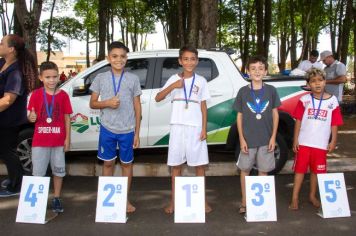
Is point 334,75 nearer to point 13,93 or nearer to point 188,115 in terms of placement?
point 188,115

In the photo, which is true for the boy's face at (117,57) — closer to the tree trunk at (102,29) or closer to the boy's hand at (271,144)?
the boy's hand at (271,144)

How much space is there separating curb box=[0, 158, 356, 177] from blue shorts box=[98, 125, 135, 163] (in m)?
1.92

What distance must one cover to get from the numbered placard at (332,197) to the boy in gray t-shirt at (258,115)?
25.0 inches

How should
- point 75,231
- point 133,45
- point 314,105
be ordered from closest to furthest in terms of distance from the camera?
1. point 75,231
2. point 314,105
3. point 133,45

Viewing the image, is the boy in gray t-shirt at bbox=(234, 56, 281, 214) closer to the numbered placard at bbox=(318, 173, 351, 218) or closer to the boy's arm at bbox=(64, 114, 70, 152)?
the numbered placard at bbox=(318, 173, 351, 218)

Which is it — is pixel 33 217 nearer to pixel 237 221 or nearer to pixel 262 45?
pixel 237 221

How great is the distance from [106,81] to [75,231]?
1.61m

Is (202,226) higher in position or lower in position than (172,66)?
lower

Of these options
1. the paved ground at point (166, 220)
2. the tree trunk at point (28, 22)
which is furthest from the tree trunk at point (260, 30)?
the paved ground at point (166, 220)

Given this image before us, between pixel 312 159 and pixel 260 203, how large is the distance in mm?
897

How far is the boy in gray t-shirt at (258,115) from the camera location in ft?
15.6

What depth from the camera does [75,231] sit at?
176 inches

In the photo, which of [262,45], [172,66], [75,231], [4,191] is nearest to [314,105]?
[172,66]

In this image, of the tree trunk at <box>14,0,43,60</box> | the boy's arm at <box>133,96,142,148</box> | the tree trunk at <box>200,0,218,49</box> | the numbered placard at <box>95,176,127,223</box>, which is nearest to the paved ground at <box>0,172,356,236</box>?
the numbered placard at <box>95,176,127,223</box>
